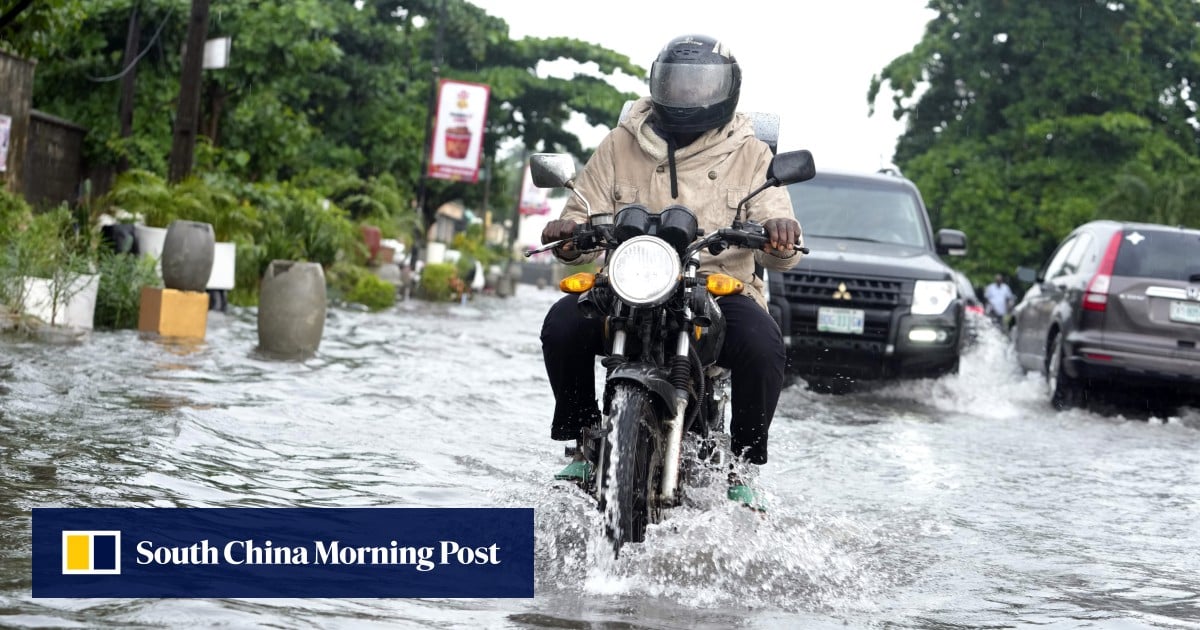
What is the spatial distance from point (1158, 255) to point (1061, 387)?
145 centimetres

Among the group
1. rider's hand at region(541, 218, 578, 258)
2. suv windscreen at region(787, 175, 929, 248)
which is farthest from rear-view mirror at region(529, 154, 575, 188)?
suv windscreen at region(787, 175, 929, 248)

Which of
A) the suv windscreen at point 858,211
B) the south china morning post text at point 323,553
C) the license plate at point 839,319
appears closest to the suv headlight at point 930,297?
the license plate at point 839,319

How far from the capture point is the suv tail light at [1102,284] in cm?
1438

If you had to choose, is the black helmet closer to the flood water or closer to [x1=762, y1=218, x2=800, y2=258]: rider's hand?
[x1=762, y1=218, x2=800, y2=258]: rider's hand

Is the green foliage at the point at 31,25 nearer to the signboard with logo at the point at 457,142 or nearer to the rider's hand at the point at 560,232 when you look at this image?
the rider's hand at the point at 560,232

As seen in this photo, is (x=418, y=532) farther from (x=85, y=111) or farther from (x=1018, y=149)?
(x=1018, y=149)

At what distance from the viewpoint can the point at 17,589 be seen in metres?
4.60

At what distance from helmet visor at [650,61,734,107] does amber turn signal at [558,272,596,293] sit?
0.88 metres

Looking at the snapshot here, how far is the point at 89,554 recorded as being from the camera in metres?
4.78

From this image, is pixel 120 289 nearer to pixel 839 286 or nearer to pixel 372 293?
pixel 839 286

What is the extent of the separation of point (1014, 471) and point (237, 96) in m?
23.1

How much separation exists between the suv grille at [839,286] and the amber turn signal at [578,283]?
8311 mm

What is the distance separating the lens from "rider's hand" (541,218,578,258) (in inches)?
231

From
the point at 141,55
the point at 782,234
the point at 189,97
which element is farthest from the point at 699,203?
the point at 141,55
